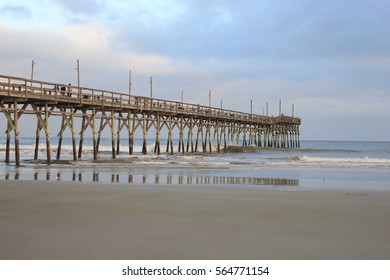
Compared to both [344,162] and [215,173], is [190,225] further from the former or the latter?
[344,162]

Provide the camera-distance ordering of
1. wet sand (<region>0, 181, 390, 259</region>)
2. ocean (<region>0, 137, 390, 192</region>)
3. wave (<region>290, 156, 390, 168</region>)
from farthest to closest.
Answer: wave (<region>290, 156, 390, 168</region>) < ocean (<region>0, 137, 390, 192</region>) < wet sand (<region>0, 181, 390, 259</region>)

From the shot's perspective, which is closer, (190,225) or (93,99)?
(190,225)

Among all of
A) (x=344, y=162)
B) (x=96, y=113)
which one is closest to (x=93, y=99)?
(x=96, y=113)

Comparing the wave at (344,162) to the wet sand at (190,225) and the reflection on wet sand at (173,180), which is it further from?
the wet sand at (190,225)

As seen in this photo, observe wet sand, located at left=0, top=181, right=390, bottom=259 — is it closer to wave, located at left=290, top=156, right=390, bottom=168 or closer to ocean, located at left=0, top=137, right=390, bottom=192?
ocean, located at left=0, top=137, right=390, bottom=192

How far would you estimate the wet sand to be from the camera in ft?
15.8

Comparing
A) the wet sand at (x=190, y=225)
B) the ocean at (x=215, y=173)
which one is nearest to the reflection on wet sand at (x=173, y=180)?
the ocean at (x=215, y=173)

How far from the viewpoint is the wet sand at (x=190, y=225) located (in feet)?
15.8

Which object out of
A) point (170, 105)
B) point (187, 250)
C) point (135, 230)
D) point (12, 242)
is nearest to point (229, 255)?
point (187, 250)

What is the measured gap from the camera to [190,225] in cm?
624

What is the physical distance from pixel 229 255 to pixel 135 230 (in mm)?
1690

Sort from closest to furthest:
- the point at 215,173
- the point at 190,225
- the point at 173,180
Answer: the point at 190,225
the point at 173,180
the point at 215,173

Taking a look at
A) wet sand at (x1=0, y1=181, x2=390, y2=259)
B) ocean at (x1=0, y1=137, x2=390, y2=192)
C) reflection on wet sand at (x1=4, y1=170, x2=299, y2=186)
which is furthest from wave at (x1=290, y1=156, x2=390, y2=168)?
wet sand at (x1=0, y1=181, x2=390, y2=259)

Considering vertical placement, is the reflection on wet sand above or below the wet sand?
above
